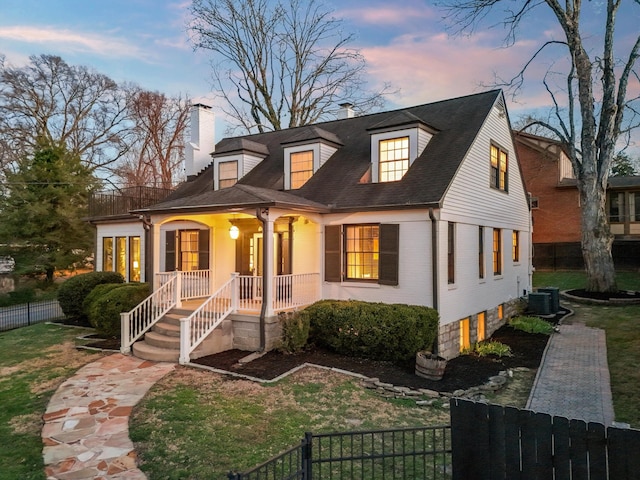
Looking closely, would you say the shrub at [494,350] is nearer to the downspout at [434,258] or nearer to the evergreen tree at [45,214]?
the downspout at [434,258]

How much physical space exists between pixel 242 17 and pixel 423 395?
2437cm

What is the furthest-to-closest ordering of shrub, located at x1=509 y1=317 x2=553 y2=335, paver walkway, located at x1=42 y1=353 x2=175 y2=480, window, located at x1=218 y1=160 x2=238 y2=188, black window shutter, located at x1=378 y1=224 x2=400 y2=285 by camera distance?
window, located at x1=218 y1=160 x2=238 y2=188
shrub, located at x1=509 y1=317 x2=553 y2=335
black window shutter, located at x1=378 y1=224 x2=400 y2=285
paver walkway, located at x1=42 y1=353 x2=175 y2=480

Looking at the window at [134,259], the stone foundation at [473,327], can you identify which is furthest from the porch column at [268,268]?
the window at [134,259]

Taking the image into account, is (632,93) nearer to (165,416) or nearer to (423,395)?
(423,395)

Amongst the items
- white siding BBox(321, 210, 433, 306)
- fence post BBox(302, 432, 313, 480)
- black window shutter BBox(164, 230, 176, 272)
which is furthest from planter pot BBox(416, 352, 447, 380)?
black window shutter BBox(164, 230, 176, 272)

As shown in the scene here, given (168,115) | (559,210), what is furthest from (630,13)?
(168,115)

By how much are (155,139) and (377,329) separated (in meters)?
26.9

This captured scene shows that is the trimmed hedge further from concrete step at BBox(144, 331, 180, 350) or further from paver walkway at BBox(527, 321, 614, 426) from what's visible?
concrete step at BBox(144, 331, 180, 350)

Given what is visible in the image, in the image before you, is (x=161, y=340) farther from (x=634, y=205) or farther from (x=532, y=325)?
(x=634, y=205)

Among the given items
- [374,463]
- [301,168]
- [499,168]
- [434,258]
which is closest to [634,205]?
[499,168]

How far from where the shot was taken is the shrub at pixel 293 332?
9.16 meters

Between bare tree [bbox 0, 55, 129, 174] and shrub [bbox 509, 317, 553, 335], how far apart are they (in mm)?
25350

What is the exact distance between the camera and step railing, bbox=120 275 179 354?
380 inches

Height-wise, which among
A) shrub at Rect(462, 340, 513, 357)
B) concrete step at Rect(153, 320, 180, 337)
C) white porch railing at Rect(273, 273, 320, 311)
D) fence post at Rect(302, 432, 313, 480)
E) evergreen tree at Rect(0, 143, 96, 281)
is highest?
evergreen tree at Rect(0, 143, 96, 281)
